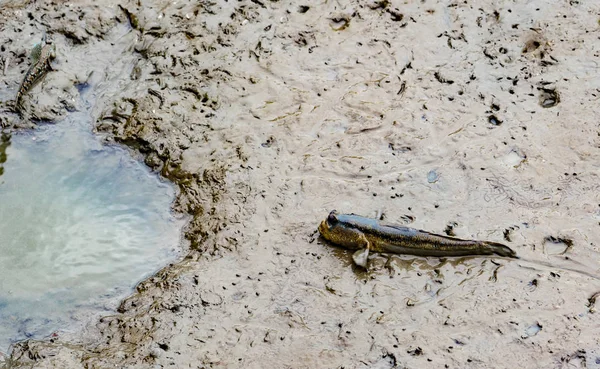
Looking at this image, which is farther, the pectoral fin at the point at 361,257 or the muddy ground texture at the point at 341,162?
the pectoral fin at the point at 361,257

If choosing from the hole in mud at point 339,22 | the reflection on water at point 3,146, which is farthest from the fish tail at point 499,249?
the reflection on water at point 3,146

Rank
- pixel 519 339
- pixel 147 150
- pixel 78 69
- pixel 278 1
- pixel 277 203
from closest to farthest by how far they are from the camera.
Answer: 1. pixel 519 339
2. pixel 277 203
3. pixel 147 150
4. pixel 78 69
5. pixel 278 1

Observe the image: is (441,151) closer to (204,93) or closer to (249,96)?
(249,96)

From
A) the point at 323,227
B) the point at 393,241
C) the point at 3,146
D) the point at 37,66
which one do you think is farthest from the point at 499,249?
the point at 37,66

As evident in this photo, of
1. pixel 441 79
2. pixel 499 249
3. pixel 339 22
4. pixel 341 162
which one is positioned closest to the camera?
pixel 499 249

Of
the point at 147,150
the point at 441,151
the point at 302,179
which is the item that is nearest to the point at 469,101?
the point at 441,151

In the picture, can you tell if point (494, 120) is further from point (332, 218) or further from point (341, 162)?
point (332, 218)

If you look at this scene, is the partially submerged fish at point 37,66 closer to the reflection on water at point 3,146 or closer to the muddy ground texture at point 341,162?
the muddy ground texture at point 341,162
